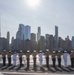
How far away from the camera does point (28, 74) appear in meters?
16.8

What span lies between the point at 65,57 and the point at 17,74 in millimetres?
6733

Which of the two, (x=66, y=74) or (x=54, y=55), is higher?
(x=54, y=55)

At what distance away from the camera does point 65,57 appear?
22.1 metres

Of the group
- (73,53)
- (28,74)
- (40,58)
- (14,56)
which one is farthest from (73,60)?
(28,74)

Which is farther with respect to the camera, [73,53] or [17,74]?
[73,53]

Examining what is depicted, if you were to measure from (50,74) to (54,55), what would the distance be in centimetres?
583

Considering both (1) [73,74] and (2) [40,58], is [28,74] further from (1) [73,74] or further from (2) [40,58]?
(2) [40,58]

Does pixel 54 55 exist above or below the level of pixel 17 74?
above

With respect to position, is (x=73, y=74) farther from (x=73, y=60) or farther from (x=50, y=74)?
(x=73, y=60)

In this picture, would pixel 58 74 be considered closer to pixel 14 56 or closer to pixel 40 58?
pixel 40 58

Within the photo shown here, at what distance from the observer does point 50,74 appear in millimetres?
16750

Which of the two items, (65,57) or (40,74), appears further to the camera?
(65,57)

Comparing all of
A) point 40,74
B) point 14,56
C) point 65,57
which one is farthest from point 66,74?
point 14,56

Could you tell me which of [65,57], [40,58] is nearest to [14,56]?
[40,58]
